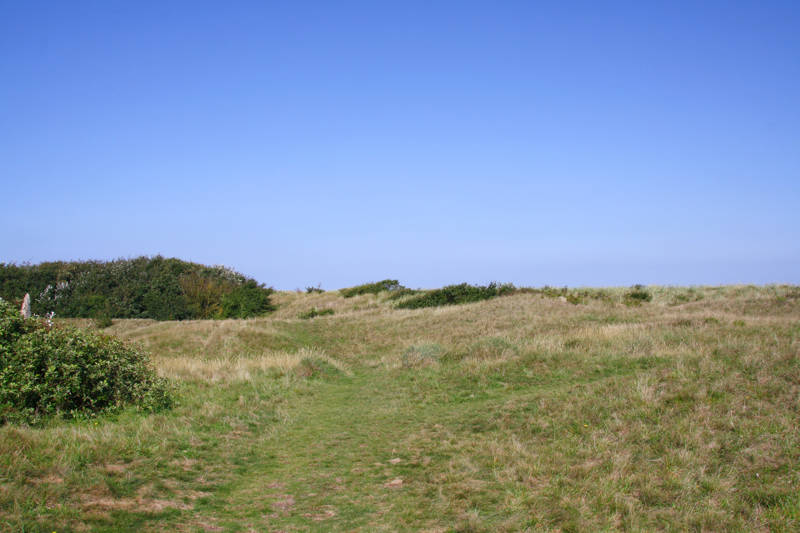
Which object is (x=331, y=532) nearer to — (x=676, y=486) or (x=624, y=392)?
(x=676, y=486)

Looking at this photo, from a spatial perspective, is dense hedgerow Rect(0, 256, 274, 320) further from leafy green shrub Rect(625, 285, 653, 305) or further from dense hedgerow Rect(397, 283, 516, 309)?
leafy green shrub Rect(625, 285, 653, 305)

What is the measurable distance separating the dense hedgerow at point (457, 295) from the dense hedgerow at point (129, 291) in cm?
1444

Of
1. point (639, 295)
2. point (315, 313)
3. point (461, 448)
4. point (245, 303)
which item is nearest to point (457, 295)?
point (315, 313)

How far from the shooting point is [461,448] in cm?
952

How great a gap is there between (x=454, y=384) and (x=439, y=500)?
8149 millimetres

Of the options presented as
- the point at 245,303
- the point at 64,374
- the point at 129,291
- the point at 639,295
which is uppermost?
the point at 639,295

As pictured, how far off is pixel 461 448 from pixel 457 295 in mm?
33798

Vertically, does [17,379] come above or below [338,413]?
above

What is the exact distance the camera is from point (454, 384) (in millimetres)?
15414

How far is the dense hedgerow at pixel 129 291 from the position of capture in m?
45.6

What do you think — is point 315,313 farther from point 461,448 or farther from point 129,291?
point 461,448

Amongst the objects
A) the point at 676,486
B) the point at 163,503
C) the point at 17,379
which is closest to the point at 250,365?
the point at 17,379

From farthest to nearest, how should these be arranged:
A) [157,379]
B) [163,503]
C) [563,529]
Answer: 1. [157,379]
2. [163,503]
3. [563,529]

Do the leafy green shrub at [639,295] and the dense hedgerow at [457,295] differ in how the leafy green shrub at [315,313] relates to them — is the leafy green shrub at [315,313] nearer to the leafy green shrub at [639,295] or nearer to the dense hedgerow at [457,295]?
the dense hedgerow at [457,295]
